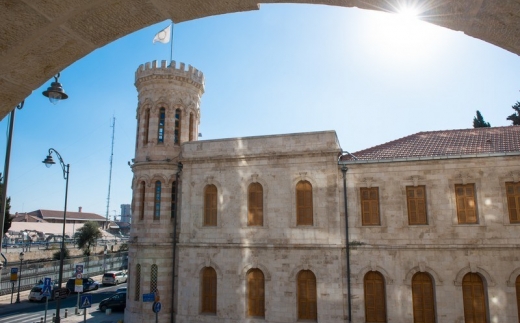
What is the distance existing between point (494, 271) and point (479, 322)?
7.55 ft

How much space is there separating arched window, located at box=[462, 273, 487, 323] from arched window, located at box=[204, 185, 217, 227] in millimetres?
12263

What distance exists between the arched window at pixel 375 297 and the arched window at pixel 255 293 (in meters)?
4.98

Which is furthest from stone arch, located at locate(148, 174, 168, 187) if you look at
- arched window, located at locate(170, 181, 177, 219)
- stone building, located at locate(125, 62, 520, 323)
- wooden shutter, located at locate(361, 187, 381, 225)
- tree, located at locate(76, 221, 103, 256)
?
tree, located at locate(76, 221, 103, 256)

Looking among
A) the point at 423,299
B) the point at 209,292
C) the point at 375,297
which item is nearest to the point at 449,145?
the point at 423,299

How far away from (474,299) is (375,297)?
417 cm

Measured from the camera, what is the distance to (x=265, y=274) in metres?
18.5

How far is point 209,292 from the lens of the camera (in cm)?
1939

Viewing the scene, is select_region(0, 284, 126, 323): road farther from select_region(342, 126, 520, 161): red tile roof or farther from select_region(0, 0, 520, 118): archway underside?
select_region(0, 0, 520, 118): archway underside

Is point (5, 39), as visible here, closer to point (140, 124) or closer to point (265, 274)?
point (265, 274)

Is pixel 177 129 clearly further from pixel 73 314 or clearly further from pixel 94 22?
pixel 94 22

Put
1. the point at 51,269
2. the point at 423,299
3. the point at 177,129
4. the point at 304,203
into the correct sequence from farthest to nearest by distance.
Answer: the point at 51,269
the point at 177,129
the point at 304,203
the point at 423,299

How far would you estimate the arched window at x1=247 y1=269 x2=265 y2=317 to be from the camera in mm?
18453

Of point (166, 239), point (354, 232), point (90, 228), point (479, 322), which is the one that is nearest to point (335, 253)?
point (354, 232)

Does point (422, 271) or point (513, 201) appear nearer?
point (513, 201)
